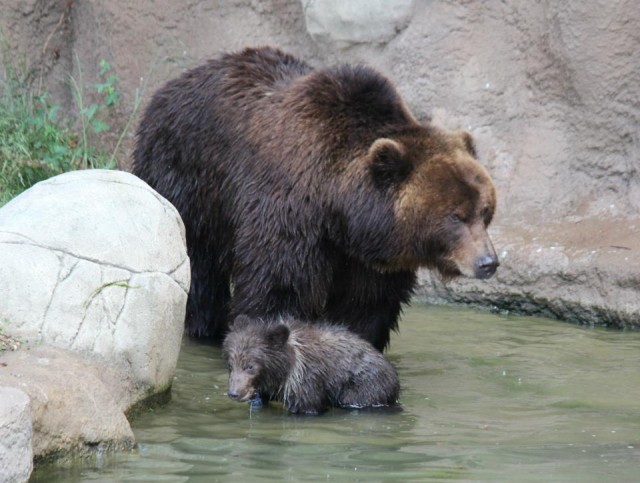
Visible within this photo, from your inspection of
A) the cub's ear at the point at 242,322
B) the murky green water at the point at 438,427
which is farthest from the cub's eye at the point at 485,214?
the cub's ear at the point at 242,322

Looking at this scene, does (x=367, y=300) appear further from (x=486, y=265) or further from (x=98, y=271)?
(x=98, y=271)

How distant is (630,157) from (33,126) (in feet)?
20.3

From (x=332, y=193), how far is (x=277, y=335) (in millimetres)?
1282

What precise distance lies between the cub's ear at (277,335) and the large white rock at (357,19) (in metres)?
5.74

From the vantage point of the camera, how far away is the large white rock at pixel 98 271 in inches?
273

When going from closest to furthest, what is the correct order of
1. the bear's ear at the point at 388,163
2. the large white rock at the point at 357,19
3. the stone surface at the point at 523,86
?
the bear's ear at the point at 388,163 < the stone surface at the point at 523,86 < the large white rock at the point at 357,19

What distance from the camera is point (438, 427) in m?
7.28

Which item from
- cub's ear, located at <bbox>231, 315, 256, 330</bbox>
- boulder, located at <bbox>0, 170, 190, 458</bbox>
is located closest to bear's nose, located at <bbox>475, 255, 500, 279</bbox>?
cub's ear, located at <bbox>231, 315, 256, 330</bbox>

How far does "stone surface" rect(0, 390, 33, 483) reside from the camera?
5.53 meters

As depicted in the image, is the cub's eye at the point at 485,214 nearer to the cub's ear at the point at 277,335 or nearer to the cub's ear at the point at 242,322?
the cub's ear at the point at 277,335

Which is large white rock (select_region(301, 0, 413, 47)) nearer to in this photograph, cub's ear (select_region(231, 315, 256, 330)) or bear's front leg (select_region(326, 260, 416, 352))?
bear's front leg (select_region(326, 260, 416, 352))

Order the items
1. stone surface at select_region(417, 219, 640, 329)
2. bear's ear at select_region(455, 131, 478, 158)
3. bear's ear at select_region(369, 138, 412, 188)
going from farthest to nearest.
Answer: stone surface at select_region(417, 219, 640, 329) → bear's ear at select_region(455, 131, 478, 158) → bear's ear at select_region(369, 138, 412, 188)

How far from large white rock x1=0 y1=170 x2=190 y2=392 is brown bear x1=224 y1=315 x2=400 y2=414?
473 millimetres

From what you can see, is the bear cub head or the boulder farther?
the bear cub head
